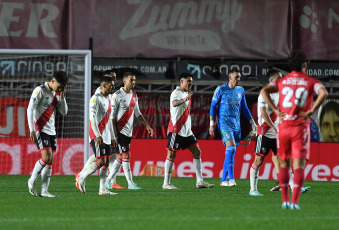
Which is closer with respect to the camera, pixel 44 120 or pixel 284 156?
pixel 284 156

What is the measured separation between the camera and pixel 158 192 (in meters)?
11.9

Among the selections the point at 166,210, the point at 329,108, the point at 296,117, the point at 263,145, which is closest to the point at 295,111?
the point at 296,117

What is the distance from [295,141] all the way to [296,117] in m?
0.27

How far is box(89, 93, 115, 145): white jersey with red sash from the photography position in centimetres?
1094

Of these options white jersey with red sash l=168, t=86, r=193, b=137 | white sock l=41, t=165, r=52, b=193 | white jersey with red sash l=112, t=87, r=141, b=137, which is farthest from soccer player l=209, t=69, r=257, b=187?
white sock l=41, t=165, r=52, b=193

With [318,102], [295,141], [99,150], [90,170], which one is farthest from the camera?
[90,170]

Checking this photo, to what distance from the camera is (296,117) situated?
8.48 metres

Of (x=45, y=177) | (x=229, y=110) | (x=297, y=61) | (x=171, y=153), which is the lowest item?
(x=45, y=177)

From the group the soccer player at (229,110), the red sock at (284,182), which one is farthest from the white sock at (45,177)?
the soccer player at (229,110)

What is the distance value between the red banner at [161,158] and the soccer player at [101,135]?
19.9ft

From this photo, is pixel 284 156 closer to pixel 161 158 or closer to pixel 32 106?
pixel 32 106

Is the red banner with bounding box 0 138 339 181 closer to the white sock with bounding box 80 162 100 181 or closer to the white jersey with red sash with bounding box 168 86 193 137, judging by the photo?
the white jersey with red sash with bounding box 168 86 193 137

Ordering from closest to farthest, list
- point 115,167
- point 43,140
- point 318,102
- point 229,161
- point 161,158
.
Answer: point 318,102 → point 43,140 → point 115,167 → point 229,161 → point 161,158

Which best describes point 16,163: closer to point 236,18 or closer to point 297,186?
point 236,18
